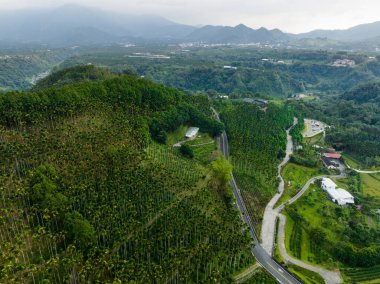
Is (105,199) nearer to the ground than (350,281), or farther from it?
farther from it

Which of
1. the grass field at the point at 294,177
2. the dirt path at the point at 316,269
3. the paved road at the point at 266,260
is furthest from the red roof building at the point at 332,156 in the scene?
the dirt path at the point at 316,269

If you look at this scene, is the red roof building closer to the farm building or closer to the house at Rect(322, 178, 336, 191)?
the farm building

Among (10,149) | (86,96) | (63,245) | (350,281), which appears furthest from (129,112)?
(350,281)

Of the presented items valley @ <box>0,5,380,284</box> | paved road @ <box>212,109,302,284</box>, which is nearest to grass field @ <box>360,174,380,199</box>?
valley @ <box>0,5,380,284</box>

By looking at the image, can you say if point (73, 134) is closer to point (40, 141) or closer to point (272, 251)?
point (40, 141)

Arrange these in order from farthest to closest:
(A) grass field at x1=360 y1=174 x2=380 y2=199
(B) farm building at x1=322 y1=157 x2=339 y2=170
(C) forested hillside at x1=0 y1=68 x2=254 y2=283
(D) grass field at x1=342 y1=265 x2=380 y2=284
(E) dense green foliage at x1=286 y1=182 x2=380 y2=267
→ 1. (B) farm building at x1=322 y1=157 x2=339 y2=170
2. (A) grass field at x1=360 y1=174 x2=380 y2=199
3. (E) dense green foliage at x1=286 y1=182 x2=380 y2=267
4. (D) grass field at x1=342 y1=265 x2=380 y2=284
5. (C) forested hillside at x1=0 y1=68 x2=254 y2=283

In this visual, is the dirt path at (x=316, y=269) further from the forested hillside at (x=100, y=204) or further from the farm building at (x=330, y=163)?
the farm building at (x=330, y=163)

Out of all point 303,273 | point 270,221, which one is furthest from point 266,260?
point 270,221
